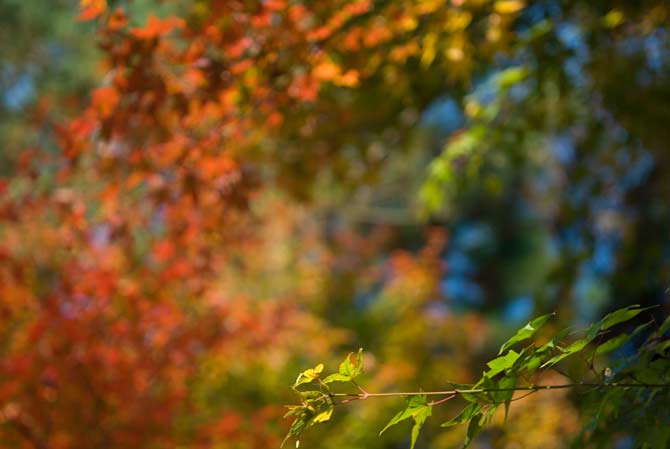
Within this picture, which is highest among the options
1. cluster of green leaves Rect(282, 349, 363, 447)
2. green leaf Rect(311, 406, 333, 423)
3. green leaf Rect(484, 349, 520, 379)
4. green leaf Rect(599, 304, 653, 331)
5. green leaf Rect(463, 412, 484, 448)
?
cluster of green leaves Rect(282, 349, 363, 447)

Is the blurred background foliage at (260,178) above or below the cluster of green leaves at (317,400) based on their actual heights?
above

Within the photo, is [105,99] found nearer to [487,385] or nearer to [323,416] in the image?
[323,416]

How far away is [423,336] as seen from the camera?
21.2ft

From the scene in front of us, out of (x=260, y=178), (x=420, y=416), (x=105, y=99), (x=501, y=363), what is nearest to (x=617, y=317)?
(x=501, y=363)

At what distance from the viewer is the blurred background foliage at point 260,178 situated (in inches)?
102

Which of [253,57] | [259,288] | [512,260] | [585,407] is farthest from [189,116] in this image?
[512,260]

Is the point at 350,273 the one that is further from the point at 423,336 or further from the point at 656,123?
the point at 656,123

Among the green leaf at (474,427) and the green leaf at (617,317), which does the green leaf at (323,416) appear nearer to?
the green leaf at (474,427)

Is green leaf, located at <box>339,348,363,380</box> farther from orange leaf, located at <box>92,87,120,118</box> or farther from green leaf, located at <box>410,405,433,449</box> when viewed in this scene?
orange leaf, located at <box>92,87,120,118</box>

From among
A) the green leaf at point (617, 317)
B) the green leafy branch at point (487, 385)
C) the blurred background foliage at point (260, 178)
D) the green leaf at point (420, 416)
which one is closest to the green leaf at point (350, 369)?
the green leafy branch at point (487, 385)

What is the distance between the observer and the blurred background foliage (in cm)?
259

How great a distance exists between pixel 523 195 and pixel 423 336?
5274 millimetres

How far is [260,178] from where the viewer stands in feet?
14.8

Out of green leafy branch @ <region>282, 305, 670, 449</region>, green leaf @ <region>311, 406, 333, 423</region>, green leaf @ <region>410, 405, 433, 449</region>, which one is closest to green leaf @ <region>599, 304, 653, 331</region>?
green leafy branch @ <region>282, 305, 670, 449</region>
